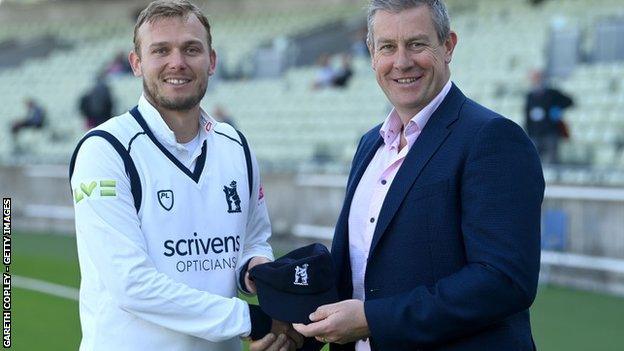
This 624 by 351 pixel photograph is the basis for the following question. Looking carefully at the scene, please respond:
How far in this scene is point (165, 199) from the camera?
3.02 meters

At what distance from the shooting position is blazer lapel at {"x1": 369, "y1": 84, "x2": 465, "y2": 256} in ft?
9.26

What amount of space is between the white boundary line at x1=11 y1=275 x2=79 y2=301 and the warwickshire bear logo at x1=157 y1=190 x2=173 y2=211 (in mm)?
6559

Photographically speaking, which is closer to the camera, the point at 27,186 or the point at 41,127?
the point at 27,186

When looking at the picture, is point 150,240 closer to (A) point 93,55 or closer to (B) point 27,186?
(B) point 27,186

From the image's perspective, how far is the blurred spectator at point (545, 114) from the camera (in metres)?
10.7

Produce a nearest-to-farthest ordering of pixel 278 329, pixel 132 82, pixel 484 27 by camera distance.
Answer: pixel 278 329, pixel 484 27, pixel 132 82

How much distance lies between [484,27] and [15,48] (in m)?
15.8

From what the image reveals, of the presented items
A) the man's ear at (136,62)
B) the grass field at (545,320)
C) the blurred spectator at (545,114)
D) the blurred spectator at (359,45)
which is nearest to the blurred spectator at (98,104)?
the blurred spectator at (359,45)

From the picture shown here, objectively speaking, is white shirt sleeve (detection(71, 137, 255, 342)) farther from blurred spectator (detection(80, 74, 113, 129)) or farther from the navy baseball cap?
blurred spectator (detection(80, 74, 113, 129))

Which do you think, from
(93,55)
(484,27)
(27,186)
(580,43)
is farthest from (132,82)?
(580,43)

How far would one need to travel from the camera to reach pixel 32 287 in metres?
9.97

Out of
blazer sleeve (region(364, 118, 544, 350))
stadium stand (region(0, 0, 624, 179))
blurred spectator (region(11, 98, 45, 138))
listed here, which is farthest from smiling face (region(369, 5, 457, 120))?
blurred spectator (region(11, 98, 45, 138))

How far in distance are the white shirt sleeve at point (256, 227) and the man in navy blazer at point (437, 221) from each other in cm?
46

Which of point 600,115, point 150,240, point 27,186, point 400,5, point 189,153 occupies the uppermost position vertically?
point 400,5
